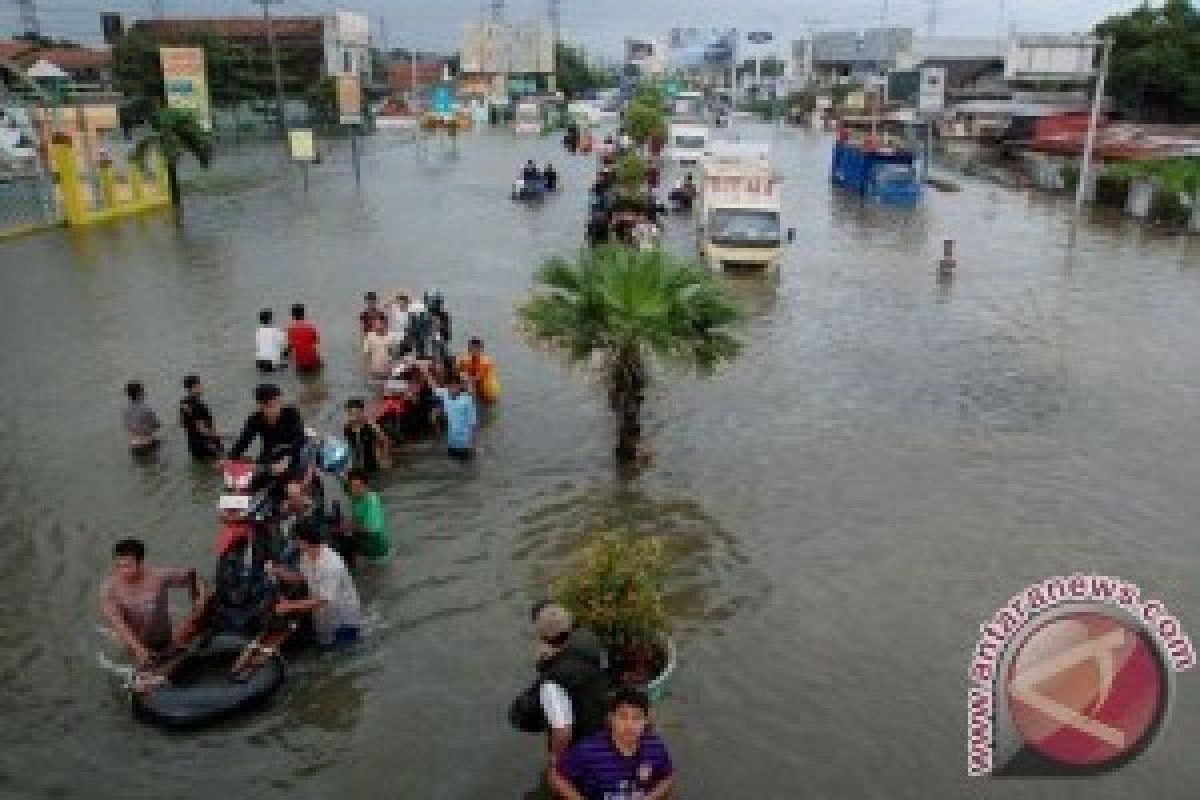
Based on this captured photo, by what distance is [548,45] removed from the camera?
441 feet

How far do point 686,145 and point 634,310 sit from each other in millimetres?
48080

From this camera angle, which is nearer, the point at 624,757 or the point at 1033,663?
the point at 1033,663

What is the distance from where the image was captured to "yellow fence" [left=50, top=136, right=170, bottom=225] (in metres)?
31.4

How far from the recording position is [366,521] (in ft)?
33.4

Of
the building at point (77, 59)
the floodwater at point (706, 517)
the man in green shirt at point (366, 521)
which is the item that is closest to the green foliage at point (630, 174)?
the floodwater at point (706, 517)

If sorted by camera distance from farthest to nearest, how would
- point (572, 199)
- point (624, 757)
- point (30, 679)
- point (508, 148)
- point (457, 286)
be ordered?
point (508, 148), point (572, 199), point (457, 286), point (30, 679), point (624, 757)

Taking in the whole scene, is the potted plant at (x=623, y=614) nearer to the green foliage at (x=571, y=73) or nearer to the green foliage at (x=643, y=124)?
the green foliage at (x=643, y=124)

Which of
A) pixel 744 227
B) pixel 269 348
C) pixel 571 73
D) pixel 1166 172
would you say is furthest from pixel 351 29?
pixel 269 348

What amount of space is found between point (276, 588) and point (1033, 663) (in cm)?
584

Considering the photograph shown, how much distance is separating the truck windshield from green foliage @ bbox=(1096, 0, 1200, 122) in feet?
148

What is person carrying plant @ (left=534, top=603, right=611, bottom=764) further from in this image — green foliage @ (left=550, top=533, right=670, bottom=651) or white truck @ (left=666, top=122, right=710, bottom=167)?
white truck @ (left=666, top=122, right=710, bottom=167)

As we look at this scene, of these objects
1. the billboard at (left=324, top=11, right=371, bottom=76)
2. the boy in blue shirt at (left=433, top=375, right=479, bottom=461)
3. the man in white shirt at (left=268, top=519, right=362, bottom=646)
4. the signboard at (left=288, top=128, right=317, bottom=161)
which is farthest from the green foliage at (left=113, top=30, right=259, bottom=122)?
the man in white shirt at (left=268, top=519, right=362, bottom=646)

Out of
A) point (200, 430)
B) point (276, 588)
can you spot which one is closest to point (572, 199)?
point (200, 430)

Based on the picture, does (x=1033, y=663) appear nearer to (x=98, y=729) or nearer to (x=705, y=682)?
(x=705, y=682)
